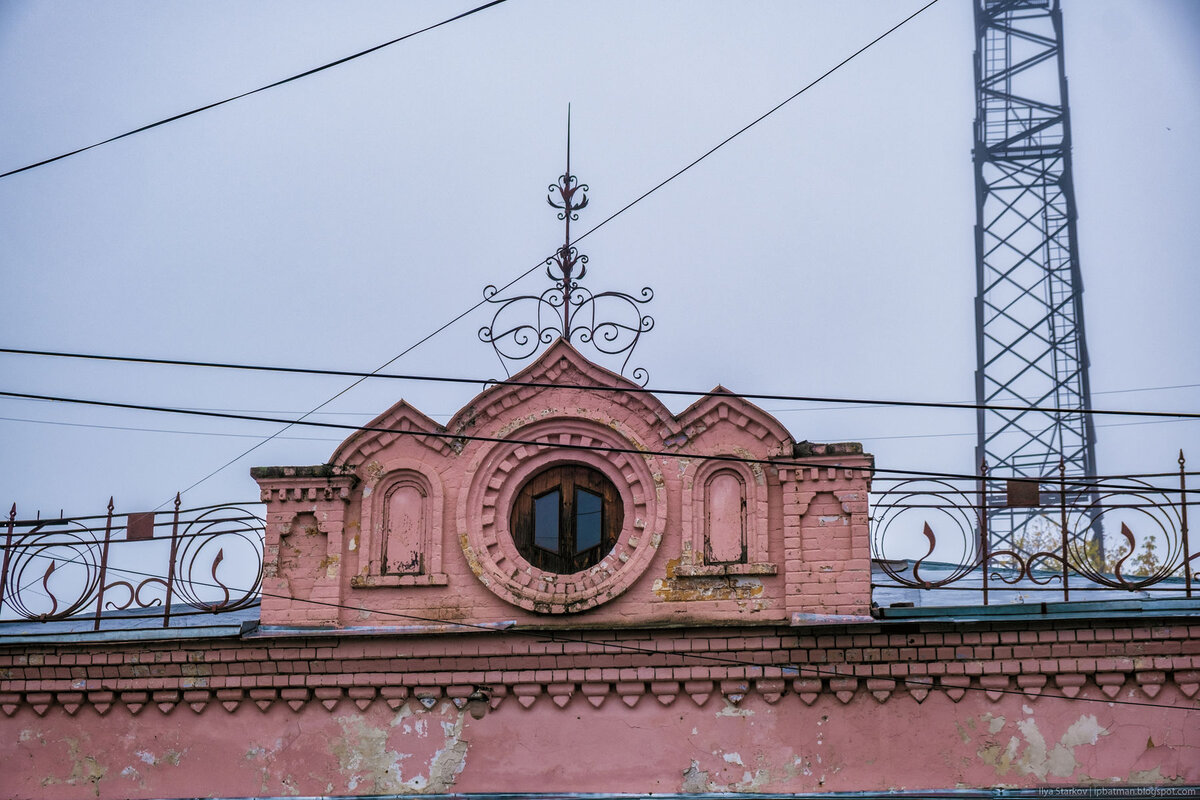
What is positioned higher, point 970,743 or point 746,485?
point 746,485

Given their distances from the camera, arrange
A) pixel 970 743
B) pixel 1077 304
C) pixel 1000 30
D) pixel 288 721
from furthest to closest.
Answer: pixel 1000 30 < pixel 1077 304 < pixel 288 721 < pixel 970 743

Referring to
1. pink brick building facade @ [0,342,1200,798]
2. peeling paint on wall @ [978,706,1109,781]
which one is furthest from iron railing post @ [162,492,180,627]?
peeling paint on wall @ [978,706,1109,781]

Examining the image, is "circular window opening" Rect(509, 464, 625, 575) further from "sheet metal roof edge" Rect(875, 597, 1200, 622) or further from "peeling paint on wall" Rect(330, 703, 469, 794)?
"sheet metal roof edge" Rect(875, 597, 1200, 622)

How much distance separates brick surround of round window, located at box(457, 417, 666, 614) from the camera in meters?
10.3

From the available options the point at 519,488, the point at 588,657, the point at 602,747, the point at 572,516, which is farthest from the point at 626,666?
the point at 519,488

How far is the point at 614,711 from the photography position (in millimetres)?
10031

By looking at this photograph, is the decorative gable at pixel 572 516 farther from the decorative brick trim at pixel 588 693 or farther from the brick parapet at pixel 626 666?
the decorative brick trim at pixel 588 693

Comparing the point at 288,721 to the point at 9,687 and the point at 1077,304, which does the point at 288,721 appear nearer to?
the point at 9,687

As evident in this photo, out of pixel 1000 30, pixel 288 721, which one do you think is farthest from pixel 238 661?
pixel 1000 30

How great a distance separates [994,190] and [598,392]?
A: 51.8 feet

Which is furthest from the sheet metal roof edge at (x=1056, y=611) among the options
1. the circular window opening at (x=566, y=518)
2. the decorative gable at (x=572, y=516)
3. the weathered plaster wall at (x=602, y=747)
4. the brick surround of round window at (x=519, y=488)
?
the circular window opening at (x=566, y=518)

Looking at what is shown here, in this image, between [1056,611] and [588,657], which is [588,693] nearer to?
[588,657]

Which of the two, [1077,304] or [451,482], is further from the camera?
[1077,304]

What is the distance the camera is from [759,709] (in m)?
9.87
